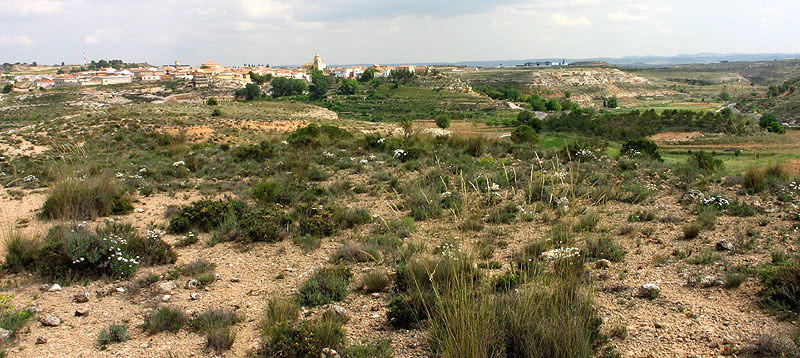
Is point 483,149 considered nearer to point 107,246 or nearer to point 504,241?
point 504,241

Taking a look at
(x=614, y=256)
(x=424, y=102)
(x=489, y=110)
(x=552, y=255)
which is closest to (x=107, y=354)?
(x=552, y=255)

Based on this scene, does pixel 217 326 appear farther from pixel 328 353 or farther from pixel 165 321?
pixel 328 353

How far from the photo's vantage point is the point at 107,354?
12.8 feet

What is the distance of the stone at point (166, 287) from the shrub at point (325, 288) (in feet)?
5.16

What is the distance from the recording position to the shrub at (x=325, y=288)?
486 centimetres

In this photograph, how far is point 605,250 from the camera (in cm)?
571

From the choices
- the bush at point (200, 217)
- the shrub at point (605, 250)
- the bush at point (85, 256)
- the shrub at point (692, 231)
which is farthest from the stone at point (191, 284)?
the shrub at point (692, 231)

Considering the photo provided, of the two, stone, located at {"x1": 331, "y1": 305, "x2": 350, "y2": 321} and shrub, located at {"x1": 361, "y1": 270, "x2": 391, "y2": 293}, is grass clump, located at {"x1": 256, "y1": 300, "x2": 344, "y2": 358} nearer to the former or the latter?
stone, located at {"x1": 331, "y1": 305, "x2": 350, "y2": 321}

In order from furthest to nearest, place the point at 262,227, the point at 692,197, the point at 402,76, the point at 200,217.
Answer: the point at 402,76
the point at 692,197
the point at 200,217
the point at 262,227

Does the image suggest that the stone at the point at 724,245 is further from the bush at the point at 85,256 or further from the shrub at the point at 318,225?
the bush at the point at 85,256

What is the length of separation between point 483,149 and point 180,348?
11.4m

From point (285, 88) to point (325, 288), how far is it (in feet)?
304

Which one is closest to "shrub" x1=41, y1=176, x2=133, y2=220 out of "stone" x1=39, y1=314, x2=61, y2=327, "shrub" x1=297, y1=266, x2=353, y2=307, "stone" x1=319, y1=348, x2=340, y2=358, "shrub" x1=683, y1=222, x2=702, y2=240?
"stone" x1=39, y1=314, x2=61, y2=327

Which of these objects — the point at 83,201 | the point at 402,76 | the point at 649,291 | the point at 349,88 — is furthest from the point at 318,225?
the point at 402,76
